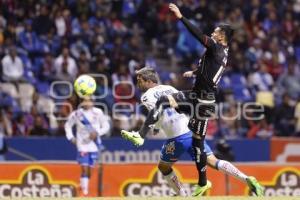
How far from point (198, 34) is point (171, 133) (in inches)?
76.6

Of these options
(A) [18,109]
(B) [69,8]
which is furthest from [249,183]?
(B) [69,8]

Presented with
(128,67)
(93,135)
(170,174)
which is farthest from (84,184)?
(128,67)

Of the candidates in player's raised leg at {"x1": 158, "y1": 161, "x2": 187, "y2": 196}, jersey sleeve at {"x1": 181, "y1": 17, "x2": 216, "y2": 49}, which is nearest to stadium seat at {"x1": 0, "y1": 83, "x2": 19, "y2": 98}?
player's raised leg at {"x1": 158, "y1": 161, "x2": 187, "y2": 196}

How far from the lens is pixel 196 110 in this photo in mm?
14148

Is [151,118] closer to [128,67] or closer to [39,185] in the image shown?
[39,185]

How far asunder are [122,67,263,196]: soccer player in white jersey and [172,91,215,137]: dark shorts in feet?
1.02

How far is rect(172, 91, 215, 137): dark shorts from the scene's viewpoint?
14.0m

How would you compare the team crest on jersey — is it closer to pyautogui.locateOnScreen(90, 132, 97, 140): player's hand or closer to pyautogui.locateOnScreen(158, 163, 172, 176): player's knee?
pyautogui.locateOnScreen(158, 163, 172, 176): player's knee

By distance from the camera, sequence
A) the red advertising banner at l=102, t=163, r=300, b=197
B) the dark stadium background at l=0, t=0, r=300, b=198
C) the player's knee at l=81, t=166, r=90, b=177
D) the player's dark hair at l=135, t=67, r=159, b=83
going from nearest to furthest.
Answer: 1. the player's dark hair at l=135, t=67, r=159, b=83
2. the player's knee at l=81, t=166, r=90, b=177
3. the red advertising banner at l=102, t=163, r=300, b=197
4. the dark stadium background at l=0, t=0, r=300, b=198

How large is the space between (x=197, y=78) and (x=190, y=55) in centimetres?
1204

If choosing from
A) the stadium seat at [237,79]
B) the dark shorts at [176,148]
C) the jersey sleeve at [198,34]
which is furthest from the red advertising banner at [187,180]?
the stadium seat at [237,79]

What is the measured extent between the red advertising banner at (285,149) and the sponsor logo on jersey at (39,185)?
6.88m

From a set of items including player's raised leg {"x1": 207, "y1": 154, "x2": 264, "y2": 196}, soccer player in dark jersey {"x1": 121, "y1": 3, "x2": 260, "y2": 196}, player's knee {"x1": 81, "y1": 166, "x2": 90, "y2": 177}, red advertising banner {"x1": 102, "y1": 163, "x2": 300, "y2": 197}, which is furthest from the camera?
red advertising banner {"x1": 102, "y1": 163, "x2": 300, "y2": 197}

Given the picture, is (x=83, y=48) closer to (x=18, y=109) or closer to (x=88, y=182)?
(x=18, y=109)
